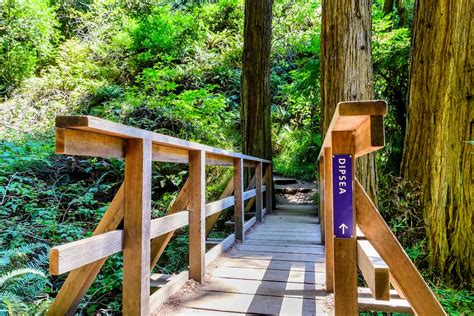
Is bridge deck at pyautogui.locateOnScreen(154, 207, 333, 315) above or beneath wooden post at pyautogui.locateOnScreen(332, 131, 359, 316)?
beneath

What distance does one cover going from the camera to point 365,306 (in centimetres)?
204

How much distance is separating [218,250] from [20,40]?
11.0 m

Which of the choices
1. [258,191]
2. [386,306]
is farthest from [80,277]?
[258,191]

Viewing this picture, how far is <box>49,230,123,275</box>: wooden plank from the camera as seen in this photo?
45.9 inches

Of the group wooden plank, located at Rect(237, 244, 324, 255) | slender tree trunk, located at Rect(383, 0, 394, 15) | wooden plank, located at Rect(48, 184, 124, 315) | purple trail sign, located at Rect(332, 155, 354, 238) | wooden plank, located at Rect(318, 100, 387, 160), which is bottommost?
wooden plank, located at Rect(237, 244, 324, 255)

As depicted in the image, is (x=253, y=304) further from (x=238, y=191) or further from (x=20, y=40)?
(x=20, y=40)

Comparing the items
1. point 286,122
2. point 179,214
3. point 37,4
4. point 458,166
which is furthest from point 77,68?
point 458,166

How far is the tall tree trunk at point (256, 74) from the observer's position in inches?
248

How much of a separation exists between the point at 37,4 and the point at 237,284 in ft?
41.0

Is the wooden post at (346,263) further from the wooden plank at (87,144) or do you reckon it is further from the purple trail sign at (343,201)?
the wooden plank at (87,144)

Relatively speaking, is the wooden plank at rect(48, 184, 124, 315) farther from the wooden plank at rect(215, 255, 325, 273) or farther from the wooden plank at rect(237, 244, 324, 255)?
the wooden plank at rect(237, 244, 324, 255)

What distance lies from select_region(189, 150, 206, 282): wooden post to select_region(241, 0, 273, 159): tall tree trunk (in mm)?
3798

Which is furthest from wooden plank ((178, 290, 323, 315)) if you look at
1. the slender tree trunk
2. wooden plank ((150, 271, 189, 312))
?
the slender tree trunk

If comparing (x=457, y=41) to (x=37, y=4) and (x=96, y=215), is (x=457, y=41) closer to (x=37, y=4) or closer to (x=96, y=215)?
(x=96, y=215)
